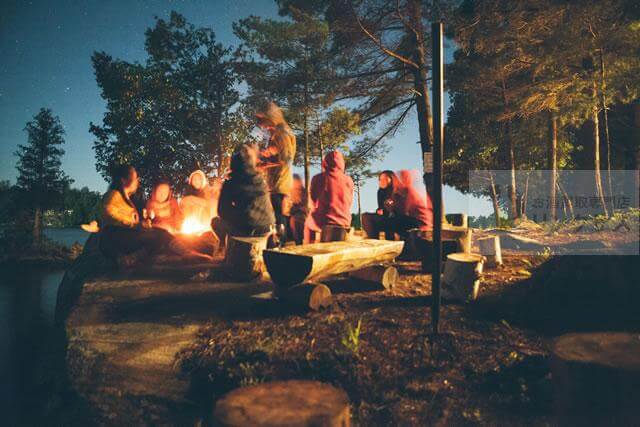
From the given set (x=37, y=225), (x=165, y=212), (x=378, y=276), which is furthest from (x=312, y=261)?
(x=37, y=225)

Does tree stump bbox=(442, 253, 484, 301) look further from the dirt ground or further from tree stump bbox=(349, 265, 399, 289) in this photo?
tree stump bbox=(349, 265, 399, 289)

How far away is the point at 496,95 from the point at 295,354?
50.1 feet

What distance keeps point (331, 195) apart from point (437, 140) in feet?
11.5

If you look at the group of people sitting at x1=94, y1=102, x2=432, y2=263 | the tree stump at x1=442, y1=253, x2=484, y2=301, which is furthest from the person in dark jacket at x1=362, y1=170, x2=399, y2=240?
the tree stump at x1=442, y1=253, x2=484, y2=301

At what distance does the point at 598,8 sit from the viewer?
10320 mm

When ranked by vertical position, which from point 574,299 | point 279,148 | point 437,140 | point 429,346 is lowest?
point 429,346

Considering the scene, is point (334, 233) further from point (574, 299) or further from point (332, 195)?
point (574, 299)

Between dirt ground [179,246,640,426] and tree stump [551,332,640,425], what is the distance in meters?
0.43

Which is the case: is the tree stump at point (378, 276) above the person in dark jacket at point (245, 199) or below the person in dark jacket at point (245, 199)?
below

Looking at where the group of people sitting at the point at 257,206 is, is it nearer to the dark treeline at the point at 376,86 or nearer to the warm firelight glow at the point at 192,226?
the warm firelight glow at the point at 192,226

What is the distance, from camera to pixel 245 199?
20.0ft

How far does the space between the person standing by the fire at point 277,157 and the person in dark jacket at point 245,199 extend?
133 cm

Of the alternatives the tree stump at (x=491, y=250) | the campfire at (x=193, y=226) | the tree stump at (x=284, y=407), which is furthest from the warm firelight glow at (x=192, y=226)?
the tree stump at (x=284, y=407)

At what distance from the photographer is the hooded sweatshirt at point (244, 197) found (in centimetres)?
602
